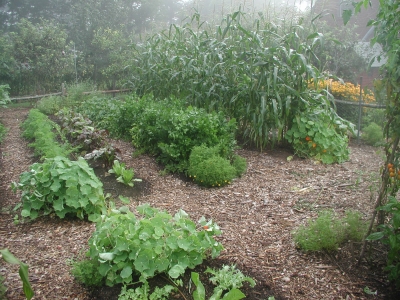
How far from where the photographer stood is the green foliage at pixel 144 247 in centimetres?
231

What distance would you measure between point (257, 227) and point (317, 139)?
2.56 meters

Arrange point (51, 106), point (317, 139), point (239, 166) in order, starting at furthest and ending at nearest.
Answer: point (51, 106) → point (317, 139) → point (239, 166)

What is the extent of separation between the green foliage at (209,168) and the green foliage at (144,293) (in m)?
2.25

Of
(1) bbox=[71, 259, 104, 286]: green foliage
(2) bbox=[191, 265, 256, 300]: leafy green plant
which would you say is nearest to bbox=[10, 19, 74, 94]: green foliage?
(1) bbox=[71, 259, 104, 286]: green foliage

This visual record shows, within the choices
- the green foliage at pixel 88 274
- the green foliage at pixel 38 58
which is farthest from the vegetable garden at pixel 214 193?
the green foliage at pixel 38 58

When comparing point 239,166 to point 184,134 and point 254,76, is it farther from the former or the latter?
point 254,76

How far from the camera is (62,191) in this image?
3.39 meters

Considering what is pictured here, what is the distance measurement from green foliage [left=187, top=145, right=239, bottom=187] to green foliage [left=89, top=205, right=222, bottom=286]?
1892 millimetres

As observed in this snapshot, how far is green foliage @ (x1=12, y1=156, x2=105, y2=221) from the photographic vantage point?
3291 mm

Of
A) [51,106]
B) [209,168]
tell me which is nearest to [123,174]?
[209,168]

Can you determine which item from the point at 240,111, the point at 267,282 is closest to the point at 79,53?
the point at 240,111

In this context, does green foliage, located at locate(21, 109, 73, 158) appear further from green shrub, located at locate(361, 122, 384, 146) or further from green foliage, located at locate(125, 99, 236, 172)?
green shrub, located at locate(361, 122, 384, 146)

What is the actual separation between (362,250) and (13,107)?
12.9m

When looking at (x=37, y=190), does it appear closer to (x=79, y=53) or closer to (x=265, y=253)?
(x=265, y=253)
